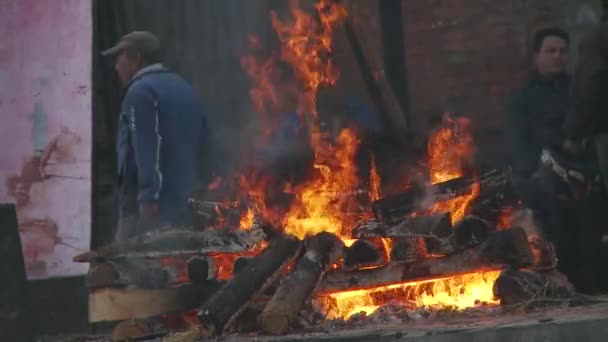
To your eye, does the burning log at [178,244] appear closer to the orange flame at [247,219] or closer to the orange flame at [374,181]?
the orange flame at [247,219]

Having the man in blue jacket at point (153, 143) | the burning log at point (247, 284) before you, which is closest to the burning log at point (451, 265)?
the burning log at point (247, 284)

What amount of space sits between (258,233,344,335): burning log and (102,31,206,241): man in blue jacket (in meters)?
1.43

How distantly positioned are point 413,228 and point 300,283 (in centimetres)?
82

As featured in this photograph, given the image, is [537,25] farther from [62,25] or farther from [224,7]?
[62,25]

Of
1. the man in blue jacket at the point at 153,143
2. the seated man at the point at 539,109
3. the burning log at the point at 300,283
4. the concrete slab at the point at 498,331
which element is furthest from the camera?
the seated man at the point at 539,109

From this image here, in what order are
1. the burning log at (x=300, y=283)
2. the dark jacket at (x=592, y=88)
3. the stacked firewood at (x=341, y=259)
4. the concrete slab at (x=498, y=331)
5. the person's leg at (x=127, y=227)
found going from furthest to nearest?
the person's leg at (x=127, y=227) → the dark jacket at (x=592, y=88) → the stacked firewood at (x=341, y=259) → the burning log at (x=300, y=283) → the concrete slab at (x=498, y=331)

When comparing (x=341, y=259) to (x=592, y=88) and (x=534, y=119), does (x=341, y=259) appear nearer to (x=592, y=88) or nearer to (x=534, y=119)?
(x=592, y=88)

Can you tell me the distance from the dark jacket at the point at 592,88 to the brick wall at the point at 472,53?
2.05 m

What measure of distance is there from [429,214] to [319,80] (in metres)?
2.33

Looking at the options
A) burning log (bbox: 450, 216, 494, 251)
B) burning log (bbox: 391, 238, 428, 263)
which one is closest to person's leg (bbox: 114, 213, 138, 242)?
burning log (bbox: 391, 238, 428, 263)

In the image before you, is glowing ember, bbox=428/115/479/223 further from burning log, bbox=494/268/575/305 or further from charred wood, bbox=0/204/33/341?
charred wood, bbox=0/204/33/341

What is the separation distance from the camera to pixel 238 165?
7883 millimetres

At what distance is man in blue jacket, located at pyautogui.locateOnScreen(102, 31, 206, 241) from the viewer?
6555 mm

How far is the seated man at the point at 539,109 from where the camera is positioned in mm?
6895
